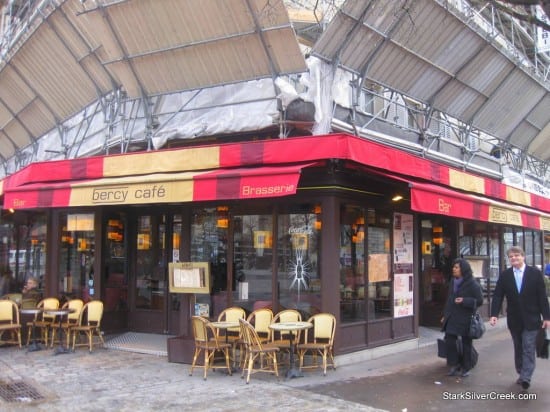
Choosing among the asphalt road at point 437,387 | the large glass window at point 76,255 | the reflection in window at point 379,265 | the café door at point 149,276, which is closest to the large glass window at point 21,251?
the large glass window at point 76,255

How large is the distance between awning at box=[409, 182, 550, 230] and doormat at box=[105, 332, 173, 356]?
201 inches

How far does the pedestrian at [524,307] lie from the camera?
7.10m

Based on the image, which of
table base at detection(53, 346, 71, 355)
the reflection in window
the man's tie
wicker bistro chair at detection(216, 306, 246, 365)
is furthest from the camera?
table base at detection(53, 346, 71, 355)

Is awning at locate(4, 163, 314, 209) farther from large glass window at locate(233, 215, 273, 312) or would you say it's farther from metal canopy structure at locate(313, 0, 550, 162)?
metal canopy structure at locate(313, 0, 550, 162)

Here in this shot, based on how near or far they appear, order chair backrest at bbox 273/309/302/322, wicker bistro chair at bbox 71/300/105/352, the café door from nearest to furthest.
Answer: chair backrest at bbox 273/309/302/322 < wicker bistro chair at bbox 71/300/105/352 < the café door

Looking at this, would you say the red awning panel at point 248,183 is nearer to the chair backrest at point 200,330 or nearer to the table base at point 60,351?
the chair backrest at point 200,330

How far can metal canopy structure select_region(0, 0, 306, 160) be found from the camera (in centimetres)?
955

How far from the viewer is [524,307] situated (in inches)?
283

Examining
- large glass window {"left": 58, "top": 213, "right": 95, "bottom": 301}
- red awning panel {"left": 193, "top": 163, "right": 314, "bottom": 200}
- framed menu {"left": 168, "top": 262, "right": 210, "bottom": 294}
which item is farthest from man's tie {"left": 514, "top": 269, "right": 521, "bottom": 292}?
large glass window {"left": 58, "top": 213, "right": 95, "bottom": 301}

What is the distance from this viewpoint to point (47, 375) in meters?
8.49

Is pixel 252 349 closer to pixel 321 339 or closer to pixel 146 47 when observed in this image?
pixel 321 339

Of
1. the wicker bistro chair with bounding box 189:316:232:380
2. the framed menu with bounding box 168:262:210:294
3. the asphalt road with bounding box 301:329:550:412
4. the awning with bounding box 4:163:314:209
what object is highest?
the awning with bounding box 4:163:314:209

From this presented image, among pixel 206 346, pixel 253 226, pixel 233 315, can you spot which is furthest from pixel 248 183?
pixel 206 346

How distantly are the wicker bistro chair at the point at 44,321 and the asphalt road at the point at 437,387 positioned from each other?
5773mm
